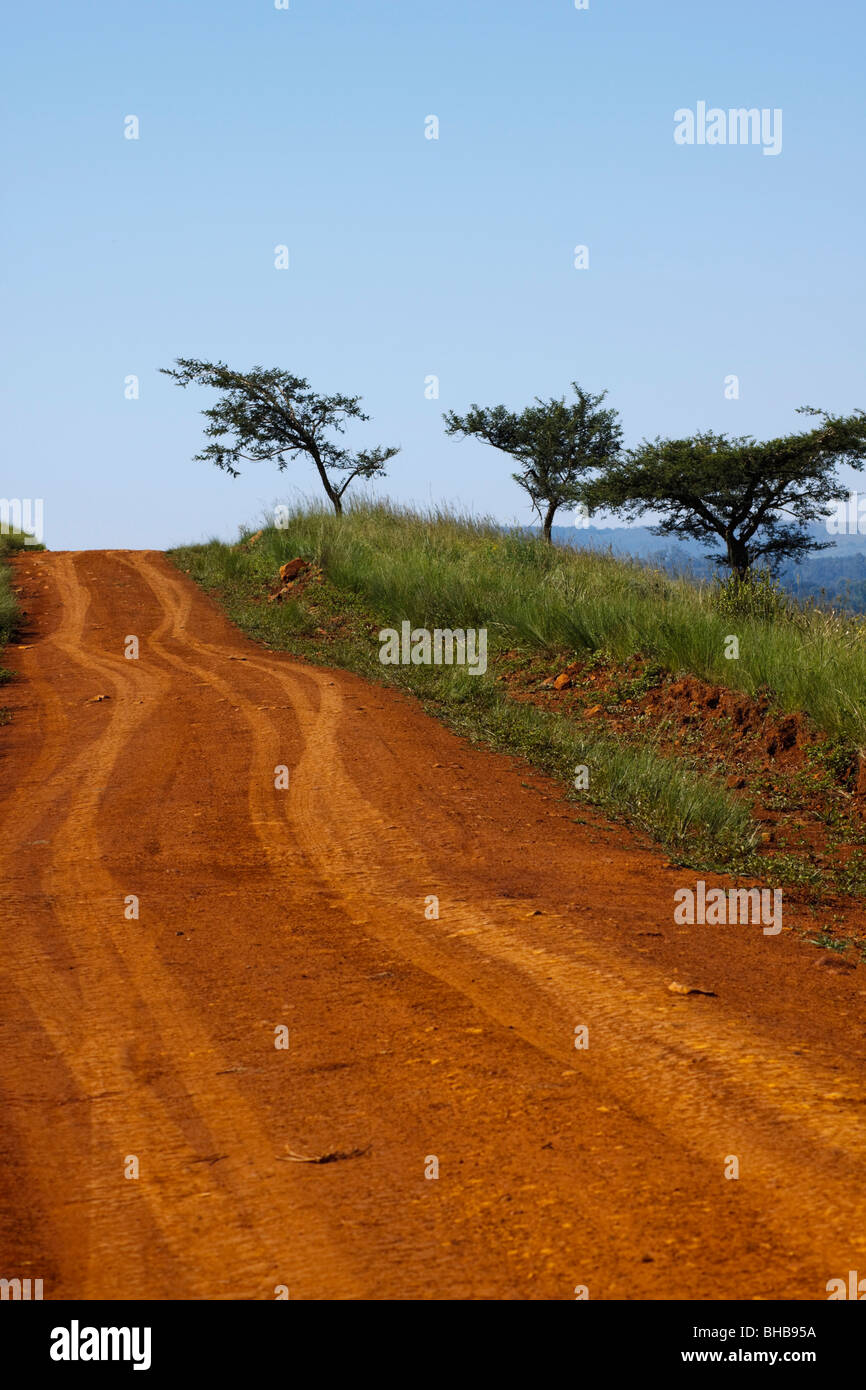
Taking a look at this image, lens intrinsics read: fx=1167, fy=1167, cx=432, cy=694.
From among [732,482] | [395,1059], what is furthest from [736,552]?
[395,1059]

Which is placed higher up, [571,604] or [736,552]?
[736,552]

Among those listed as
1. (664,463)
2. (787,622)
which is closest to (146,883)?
(787,622)

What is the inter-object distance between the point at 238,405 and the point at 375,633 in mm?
15954

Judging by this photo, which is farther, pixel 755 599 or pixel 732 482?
pixel 732 482

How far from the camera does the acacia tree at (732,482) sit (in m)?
27.2

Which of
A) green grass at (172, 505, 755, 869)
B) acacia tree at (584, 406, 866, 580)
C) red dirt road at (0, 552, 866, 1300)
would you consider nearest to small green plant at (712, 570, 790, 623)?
green grass at (172, 505, 755, 869)

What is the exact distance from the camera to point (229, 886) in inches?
267

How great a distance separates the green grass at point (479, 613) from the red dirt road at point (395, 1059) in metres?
0.70

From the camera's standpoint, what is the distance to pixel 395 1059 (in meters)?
4.52

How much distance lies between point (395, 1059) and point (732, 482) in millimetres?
25155

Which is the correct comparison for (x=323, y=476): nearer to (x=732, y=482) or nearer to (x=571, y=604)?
(x=732, y=482)

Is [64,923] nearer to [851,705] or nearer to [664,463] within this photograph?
[851,705]

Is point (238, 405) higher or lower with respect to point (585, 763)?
higher

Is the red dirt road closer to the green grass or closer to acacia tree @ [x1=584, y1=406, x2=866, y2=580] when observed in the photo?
the green grass
